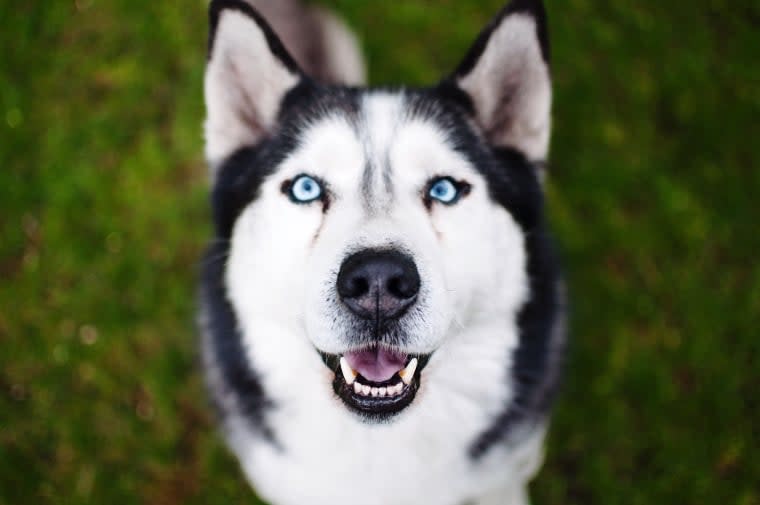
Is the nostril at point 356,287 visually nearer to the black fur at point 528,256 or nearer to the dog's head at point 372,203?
the dog's head at point 372,203

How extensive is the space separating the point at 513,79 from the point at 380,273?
3.60ft

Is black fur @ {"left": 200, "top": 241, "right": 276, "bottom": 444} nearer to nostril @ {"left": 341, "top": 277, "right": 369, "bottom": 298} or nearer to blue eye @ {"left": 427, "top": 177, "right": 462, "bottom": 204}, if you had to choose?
nostril @ {"left": 341, "top": 277, "right": 369, "bottom": 298}

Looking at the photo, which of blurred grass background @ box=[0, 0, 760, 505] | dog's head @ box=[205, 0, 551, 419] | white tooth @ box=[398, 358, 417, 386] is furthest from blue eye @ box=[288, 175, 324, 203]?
blurred grass background @ box=[0, 0, 760, 505]

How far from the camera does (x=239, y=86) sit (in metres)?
2.56

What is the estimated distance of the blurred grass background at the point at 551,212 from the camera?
372 centimetres

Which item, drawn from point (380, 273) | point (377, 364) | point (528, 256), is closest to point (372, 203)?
point (380, 273)

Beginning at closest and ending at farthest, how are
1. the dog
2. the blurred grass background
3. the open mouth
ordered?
the dog < the open mouth < the blurred grass background

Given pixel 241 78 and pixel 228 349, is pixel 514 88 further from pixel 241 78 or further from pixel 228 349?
pixel 228 349

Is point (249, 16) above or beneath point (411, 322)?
above

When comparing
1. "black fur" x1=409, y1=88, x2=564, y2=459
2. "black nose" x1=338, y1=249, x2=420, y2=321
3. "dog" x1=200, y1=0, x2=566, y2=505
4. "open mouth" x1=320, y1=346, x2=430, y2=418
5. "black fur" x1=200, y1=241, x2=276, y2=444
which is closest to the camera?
"black nose" x1=338, y1=249, x2=420, y2=321

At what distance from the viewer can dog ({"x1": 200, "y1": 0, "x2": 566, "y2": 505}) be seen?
2061 mm

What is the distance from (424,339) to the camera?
2023 millimetres

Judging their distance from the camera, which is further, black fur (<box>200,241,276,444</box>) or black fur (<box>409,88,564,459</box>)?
black fur (<box>200,241,276,444</box>)

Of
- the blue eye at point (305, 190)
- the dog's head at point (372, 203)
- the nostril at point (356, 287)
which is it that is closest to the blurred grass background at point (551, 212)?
the dog's head at point (372, 203)
